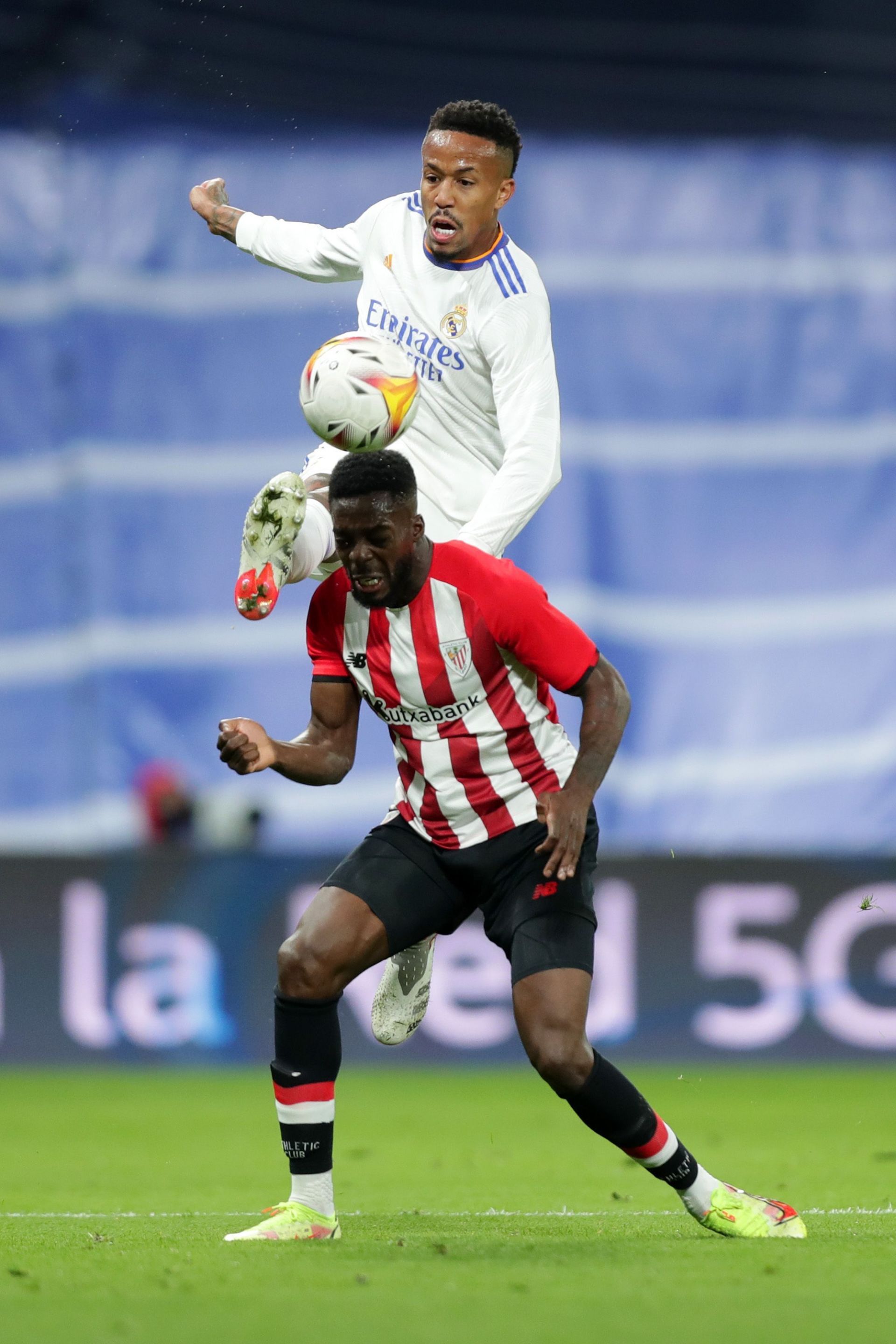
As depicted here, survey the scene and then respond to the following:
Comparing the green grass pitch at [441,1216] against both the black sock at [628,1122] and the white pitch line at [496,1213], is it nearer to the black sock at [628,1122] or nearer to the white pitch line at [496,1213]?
the white pitch line at [496,1213]

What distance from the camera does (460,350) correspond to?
470 cm

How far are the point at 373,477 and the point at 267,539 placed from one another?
0.30 metres

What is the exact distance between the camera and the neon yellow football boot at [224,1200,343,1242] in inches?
170

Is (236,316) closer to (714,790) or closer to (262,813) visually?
(262,813)

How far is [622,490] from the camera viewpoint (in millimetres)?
11477

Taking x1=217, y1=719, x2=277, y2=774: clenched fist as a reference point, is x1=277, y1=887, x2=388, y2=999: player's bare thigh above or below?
below

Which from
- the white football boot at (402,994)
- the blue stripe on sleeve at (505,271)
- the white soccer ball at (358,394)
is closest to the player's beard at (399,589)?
the white soccer ball at (358,394)

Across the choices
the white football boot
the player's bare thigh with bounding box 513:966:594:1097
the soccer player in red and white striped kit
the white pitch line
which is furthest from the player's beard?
the white pitch line

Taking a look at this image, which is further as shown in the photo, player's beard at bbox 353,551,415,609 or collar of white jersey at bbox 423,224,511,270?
collar of white jersey at bbox 423,224,511,270

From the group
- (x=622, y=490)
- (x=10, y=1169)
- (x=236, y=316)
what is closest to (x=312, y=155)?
(x=236, y=316)

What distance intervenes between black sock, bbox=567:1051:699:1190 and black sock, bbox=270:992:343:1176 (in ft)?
1.89

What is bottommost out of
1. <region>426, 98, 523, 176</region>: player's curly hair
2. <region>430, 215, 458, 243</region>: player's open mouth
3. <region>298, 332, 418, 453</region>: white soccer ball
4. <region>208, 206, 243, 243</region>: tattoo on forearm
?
<region>298, 332, 418, 453</region>: white soccer ball

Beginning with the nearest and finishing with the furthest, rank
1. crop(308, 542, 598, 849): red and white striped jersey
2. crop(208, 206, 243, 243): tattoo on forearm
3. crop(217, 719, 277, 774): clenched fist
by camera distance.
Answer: crop(217, 719, 277, 774): clenched fist < crop(308, 542, 598, 849): red and white striped jersey < crop(208, 206, 243, 243): tattoo on forearm

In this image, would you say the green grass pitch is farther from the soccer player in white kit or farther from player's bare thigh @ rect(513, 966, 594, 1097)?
the soccer player in white kit
